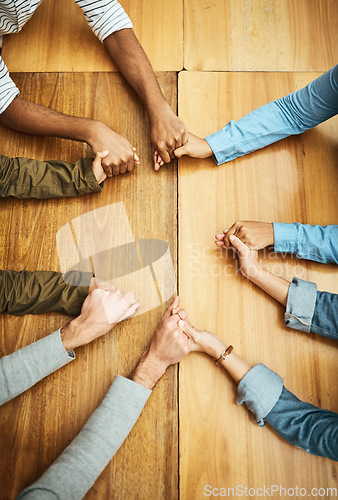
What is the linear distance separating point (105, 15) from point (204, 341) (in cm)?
96

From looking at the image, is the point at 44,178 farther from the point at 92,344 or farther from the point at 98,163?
the point at 92,344

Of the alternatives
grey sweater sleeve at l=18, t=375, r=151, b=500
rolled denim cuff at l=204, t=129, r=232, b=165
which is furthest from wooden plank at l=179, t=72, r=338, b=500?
grey sweater sleeve at l=18, t=375, r=151, b=500

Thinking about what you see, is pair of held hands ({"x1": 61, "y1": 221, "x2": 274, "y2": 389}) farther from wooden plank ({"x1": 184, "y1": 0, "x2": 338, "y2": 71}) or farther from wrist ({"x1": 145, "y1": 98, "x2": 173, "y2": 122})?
wooden plank ({"x1": 184, "y1": 0, "x2": 338, "y2": 71})

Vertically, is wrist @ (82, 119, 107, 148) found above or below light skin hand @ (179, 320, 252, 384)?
above

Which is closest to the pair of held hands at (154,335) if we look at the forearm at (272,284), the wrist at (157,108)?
the forearm at (272,284)

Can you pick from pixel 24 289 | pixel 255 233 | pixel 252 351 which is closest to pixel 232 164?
pixel 255 233

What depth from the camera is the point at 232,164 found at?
1.04 metres

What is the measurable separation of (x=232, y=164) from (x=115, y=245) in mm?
407

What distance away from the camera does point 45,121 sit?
1.01 meters

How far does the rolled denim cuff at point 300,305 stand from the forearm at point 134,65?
0.62 metres

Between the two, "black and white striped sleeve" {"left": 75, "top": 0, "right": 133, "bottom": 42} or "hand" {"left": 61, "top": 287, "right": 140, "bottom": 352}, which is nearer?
"hand" {"left": 61, "top": 287, "right": 140, "bottom": 352}

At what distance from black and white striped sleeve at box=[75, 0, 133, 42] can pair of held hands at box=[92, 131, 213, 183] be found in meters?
0.32

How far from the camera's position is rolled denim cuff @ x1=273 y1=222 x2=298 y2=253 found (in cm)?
94

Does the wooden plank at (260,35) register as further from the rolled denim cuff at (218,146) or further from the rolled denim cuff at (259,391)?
the rolled denim cuff at (259,391)
